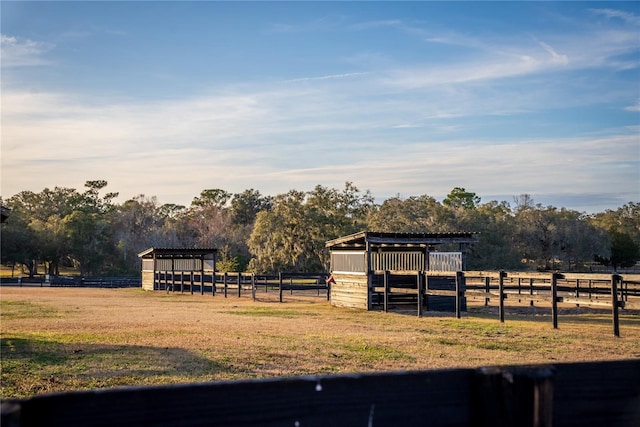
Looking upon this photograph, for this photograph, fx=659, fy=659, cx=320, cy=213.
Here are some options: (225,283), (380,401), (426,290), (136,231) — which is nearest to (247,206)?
(136,231)

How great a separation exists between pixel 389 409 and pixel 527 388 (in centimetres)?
44

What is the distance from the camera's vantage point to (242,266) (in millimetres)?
58250

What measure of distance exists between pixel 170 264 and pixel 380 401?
43946 mm

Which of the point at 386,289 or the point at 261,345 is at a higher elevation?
the point at 386,289

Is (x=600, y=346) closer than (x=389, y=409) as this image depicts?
No

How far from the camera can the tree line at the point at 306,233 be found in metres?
51.9

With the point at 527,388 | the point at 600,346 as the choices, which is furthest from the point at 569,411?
the point at 600,346

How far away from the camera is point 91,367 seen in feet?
34.1

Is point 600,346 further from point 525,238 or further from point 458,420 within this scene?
point 525,238

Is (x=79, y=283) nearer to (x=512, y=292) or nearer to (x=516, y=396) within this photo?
(x=512, y=292)

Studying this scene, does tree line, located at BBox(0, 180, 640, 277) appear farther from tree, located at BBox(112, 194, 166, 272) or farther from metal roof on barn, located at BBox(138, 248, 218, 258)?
metal roof on barn, located at BBox(138, 248, 218, 258)

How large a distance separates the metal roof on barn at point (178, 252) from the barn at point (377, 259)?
16.4 metres

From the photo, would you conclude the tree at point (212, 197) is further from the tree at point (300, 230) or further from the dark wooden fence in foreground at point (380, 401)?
the dark wooden fence in foreground at point (380, 401)

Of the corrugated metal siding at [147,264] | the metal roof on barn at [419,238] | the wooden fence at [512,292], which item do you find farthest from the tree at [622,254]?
the metal roof on barn at [419,238]
